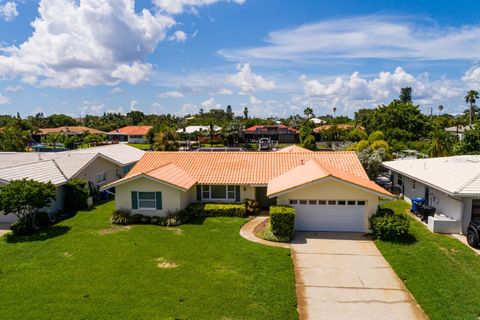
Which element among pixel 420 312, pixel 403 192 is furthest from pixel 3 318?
pixel 403 192

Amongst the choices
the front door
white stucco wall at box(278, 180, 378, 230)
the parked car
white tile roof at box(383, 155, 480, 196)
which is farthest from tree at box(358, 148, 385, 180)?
the parked car

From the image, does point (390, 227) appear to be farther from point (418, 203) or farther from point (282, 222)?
point (418, 203)

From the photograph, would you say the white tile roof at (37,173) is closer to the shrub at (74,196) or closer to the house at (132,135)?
the shrub at (74,196)

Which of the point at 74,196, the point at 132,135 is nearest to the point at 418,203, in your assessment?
the point at 74,196

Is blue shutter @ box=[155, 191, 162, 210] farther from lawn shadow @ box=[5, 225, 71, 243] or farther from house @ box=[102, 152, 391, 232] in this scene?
lawn shadow @ box=[5, 225, 71, 243]

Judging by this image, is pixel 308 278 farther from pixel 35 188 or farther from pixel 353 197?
pixel 35 188
